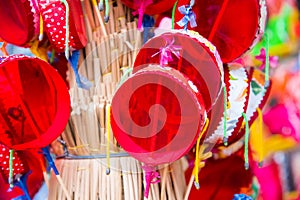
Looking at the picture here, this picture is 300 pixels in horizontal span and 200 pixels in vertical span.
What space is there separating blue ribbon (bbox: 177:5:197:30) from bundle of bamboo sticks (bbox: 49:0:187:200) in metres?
0.10

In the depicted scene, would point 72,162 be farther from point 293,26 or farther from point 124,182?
point 293,26

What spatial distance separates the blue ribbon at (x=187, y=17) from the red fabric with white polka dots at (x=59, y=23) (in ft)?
0.45

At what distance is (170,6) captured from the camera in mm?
689

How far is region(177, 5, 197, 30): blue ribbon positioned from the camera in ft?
1.99

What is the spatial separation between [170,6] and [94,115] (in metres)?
0.19

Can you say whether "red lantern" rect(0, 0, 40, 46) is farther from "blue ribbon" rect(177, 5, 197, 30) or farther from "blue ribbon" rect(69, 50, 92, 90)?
"blue ribbon" rect(177, 5, 197, 30)

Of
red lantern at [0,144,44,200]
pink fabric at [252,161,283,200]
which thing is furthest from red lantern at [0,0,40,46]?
pink fabric at [252,161,283,200]

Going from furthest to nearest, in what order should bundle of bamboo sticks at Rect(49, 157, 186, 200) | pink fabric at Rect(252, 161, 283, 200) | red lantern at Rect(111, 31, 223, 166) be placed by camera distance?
pink fabric at Rect(252, 161, 283, 200)
bundle of bamboo sticks at Rect(49, 157, 186, 200)
red lantern at Rect(111, 31, 223, 166)

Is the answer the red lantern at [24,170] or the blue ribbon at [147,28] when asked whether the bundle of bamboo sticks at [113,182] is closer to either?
the red lantern at [24,170]

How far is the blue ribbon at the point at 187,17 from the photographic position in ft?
1.99

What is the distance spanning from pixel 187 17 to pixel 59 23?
17 centimetres

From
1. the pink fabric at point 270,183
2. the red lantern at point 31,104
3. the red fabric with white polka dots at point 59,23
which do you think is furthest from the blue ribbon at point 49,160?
the pink fabric at point 270,183


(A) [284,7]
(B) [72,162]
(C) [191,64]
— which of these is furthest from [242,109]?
(A) [284,7]

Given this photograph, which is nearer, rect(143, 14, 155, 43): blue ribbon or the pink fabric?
rect(143, 14, 155, 43): blue ribbon
